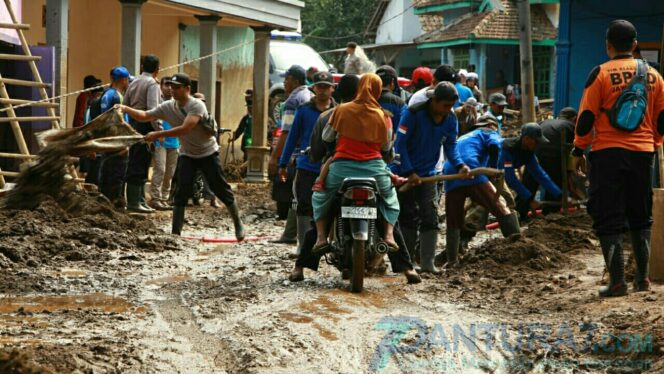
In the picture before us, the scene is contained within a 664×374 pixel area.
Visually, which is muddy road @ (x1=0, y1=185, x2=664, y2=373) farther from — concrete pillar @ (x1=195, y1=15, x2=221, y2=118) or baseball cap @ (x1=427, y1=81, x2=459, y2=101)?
concrete pillar @ (x1=195, y1=15, x2=221, y2=118)

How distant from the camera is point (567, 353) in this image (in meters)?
7.59

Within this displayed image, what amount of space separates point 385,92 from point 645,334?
184 inches

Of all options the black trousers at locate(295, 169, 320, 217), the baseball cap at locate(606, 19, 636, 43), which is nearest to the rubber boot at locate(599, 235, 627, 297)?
the baseball cap at locate(606, 19, 636, 43)

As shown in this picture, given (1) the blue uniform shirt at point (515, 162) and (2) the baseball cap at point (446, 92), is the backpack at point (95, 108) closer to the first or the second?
(1) the blue uniform shirt at point (515, 162)

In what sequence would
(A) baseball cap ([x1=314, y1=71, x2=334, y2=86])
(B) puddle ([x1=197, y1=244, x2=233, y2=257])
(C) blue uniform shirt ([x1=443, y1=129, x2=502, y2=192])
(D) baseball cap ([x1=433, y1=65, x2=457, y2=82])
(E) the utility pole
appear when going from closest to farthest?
(A) baseball cap ([x1=314, y1=71, x2=334, y2=86]) → (C) blue uniform shirt ([x1=443, y1=129, x2=502, y2=192]) → (B) puddle ([x1=197, y1=244, x2=233, y2=257]) → (D) baseball cap ([x1=433, y1=65, x2=457, y2=82]) → (E) the utility pole

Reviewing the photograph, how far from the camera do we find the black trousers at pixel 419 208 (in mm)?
10969

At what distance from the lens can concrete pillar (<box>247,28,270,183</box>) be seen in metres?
23.2

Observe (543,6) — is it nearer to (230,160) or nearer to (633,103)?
(230,160)

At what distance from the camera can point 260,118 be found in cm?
2362

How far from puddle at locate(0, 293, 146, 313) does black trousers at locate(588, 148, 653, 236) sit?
343 centimetres

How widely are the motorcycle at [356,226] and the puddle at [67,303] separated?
1.67 metres

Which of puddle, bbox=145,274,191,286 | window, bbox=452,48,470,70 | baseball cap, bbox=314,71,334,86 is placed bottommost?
puddle, bbox=145,274,191,286

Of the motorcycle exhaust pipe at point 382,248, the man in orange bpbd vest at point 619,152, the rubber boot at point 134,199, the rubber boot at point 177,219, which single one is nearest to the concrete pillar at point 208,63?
the rubber boot at point 134,199

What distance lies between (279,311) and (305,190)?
311 cm
